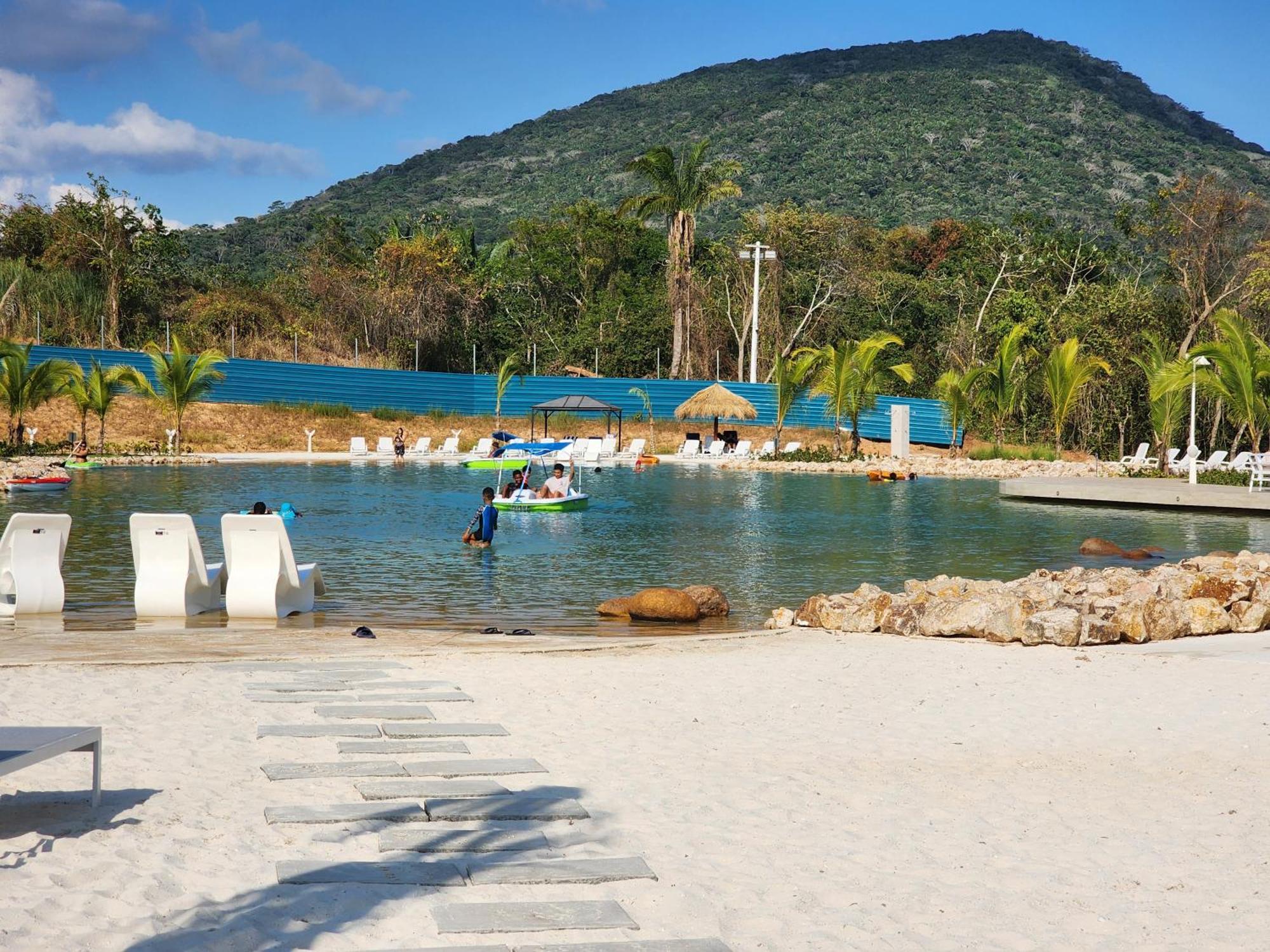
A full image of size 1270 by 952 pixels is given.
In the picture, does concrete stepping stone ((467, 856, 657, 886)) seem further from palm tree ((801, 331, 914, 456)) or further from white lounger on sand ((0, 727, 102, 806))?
palm tree ((801, 331, 914, 456))

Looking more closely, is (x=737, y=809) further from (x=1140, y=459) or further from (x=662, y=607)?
(x=1140, y=459)

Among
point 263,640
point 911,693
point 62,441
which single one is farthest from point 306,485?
point 911,693

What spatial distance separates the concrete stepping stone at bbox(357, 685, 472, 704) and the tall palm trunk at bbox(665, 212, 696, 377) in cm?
4022

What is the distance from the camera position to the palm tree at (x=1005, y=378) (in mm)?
35469

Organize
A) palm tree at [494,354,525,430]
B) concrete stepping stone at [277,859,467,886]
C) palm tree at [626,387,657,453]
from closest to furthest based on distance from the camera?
concrete stepping stone at [277,859,467,886], palm tree at [494,354,525,430], palm tree at [626,387,657,453]

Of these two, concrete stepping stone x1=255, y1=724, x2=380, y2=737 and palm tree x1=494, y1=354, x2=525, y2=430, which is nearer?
concrete stepping stone x1=255, y1=724, x2=380, y2=737

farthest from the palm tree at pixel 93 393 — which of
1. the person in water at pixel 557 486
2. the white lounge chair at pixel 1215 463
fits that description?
the white lounge chair at pixel 1215 463

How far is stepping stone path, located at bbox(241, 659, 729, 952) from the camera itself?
11.8 ft

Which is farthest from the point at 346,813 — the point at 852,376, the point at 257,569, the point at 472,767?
→ the point at 852,376

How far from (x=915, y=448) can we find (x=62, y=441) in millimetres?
25979

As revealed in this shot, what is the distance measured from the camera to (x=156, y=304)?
44.8 m

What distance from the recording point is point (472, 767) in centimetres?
518

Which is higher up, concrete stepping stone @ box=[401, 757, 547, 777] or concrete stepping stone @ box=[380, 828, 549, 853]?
concrete stepping stone @ box=[401, 757, 547, 777]

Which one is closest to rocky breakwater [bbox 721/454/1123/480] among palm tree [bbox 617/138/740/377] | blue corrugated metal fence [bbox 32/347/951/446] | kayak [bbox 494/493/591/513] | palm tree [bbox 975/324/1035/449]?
palm tree [bbox 975/324/1035/449]
